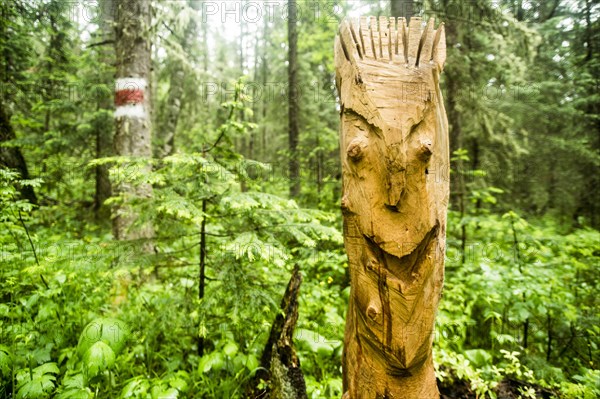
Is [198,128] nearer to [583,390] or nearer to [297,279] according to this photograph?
[297,279]

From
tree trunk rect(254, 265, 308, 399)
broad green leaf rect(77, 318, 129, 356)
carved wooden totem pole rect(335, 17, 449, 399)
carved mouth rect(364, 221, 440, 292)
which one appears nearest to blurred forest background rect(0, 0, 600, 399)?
broad green leaf rect(77, 318, 129, 356)

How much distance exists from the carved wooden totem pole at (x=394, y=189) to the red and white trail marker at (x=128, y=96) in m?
3.26

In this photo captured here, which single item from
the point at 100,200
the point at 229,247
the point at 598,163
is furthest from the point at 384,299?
the point at 598,163

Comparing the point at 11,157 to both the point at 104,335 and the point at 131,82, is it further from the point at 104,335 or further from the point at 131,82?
the point at 104,335

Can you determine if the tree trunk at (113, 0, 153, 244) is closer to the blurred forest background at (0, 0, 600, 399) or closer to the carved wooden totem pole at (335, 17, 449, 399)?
the blurred forest background at (0, 0, 600, 399)

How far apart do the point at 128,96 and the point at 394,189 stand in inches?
153

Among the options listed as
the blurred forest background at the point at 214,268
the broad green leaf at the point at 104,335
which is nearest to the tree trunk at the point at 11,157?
the blurred forest background at the point at 214,268

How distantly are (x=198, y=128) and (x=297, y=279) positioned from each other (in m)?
12.9

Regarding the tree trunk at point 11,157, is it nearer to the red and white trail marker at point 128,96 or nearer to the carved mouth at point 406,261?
the red and white trail marker at point 128,96

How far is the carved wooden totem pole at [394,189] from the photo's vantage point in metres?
1.88

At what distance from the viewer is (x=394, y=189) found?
1.86m

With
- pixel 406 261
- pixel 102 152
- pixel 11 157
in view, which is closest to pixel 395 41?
pixel 406 261

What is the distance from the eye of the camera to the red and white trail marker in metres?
4.21

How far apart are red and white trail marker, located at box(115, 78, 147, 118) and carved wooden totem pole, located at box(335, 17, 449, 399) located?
10.7 ft
